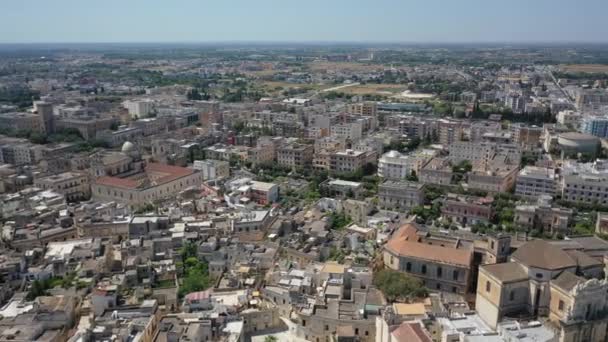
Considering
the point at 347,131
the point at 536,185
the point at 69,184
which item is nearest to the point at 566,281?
the point at 536,185

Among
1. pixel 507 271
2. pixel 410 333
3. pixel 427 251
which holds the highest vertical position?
pixel 507 271

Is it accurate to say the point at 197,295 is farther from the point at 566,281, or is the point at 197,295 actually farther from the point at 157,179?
the point at 157,179

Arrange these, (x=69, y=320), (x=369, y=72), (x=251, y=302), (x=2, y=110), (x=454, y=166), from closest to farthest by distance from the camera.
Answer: (x=69, y=320) → (x=251, y=302) → (x=454, y=166) → (x=2, y=110) → (x=369, y=72)

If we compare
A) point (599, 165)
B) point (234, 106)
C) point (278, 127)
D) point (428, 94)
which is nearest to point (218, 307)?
point (599, 165)

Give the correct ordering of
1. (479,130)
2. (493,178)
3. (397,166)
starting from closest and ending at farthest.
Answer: (493,178), (397,166), (479,130)

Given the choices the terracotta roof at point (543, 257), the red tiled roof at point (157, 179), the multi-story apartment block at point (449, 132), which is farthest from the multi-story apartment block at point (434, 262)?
the multi-story apartment block at point (449, 132)

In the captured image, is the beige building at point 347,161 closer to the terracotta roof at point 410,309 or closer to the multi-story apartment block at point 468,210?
the multi-story apartment block at point 468,210

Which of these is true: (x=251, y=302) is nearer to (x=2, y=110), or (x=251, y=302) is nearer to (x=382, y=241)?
(x=382, y=241)
